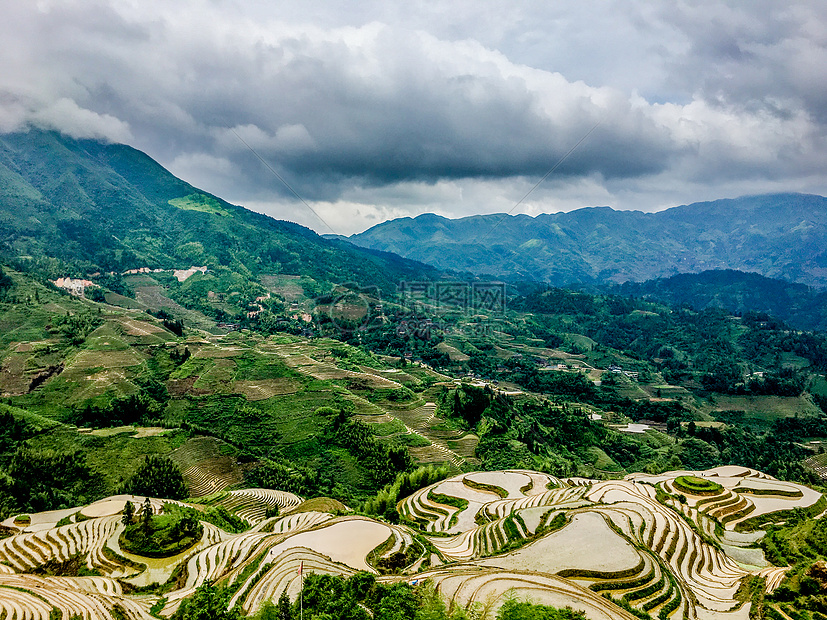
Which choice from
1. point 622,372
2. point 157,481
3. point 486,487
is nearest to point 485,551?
point 486,487

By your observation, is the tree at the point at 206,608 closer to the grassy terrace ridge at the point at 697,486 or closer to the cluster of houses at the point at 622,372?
the grassy terrace ridge at the point at 697,486

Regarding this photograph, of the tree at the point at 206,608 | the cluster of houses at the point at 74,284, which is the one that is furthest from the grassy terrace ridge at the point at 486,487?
the cluster of houses at the point at 74,284

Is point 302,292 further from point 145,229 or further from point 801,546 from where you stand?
point 801,546

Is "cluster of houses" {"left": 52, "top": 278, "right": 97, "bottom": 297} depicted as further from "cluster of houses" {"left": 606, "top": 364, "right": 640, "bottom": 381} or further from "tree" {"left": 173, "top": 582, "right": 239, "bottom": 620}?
"cluster of houses" {"left": 606, "top": 364, "right": 640, "bottom": 381}

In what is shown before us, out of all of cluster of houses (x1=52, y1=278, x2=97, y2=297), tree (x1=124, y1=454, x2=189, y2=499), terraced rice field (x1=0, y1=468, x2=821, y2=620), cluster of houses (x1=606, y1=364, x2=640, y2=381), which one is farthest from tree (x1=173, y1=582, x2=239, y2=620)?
cluster of houses (x1=52, y1=278, x2=97, y2=297)

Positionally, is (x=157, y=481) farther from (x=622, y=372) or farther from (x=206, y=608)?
(x=622, y=372)

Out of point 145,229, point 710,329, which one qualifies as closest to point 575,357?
point 710,329
